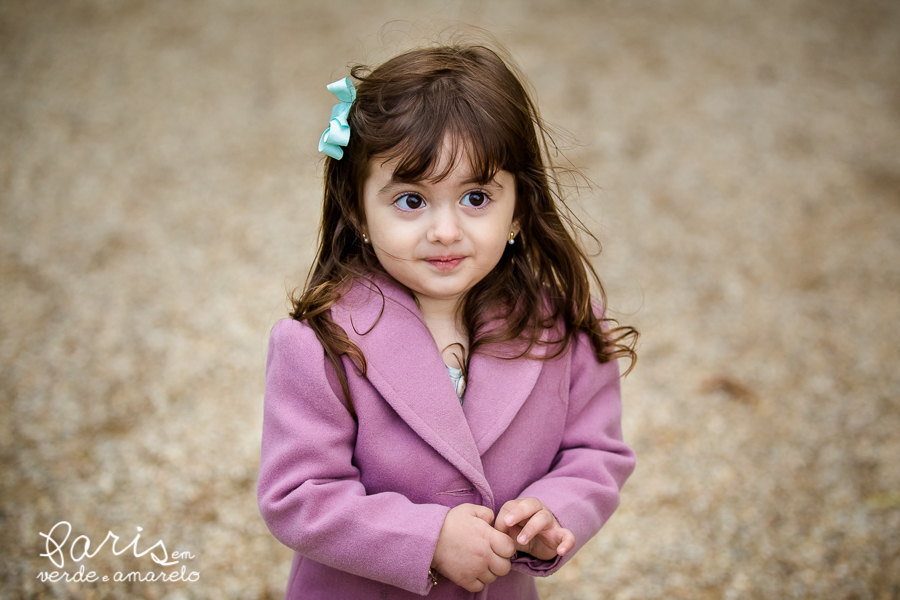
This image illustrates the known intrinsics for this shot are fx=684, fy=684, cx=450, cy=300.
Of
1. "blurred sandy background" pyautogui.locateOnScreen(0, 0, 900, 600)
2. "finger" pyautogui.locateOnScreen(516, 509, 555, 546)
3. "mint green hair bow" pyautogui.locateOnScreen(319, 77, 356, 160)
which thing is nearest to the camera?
"finger" pyautogui.locateOnScreen(516, 509, 555, 546)

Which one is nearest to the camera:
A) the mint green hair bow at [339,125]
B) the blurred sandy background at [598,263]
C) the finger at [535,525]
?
the finger at [535,525]

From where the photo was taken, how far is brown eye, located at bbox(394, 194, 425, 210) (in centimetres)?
141

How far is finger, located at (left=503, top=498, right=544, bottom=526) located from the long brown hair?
1.17 ft

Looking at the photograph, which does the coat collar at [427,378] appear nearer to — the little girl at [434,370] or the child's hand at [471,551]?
the little girl at [434,370]

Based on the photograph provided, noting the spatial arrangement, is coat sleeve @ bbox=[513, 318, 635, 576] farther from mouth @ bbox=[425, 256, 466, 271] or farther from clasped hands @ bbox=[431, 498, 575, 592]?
mouth @ bbox=[425, 256, 466, 271]

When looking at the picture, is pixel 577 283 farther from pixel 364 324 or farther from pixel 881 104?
pixel 881 104

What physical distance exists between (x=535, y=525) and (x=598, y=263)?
380cm

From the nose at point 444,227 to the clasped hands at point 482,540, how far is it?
55 centimetres

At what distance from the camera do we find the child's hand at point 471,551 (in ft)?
4.50

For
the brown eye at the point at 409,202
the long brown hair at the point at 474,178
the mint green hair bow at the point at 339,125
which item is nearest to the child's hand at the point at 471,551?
the long brown hair at the point at 474,178

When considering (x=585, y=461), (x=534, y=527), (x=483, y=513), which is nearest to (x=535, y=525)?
(x=534, y=527)

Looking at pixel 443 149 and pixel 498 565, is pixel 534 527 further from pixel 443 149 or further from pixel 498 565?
pixel 443 149

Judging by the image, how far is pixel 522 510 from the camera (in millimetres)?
1385

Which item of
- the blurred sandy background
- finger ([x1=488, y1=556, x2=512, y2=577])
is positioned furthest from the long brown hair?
finger ([x1=488, y1=556, x2=512, y2=577])
